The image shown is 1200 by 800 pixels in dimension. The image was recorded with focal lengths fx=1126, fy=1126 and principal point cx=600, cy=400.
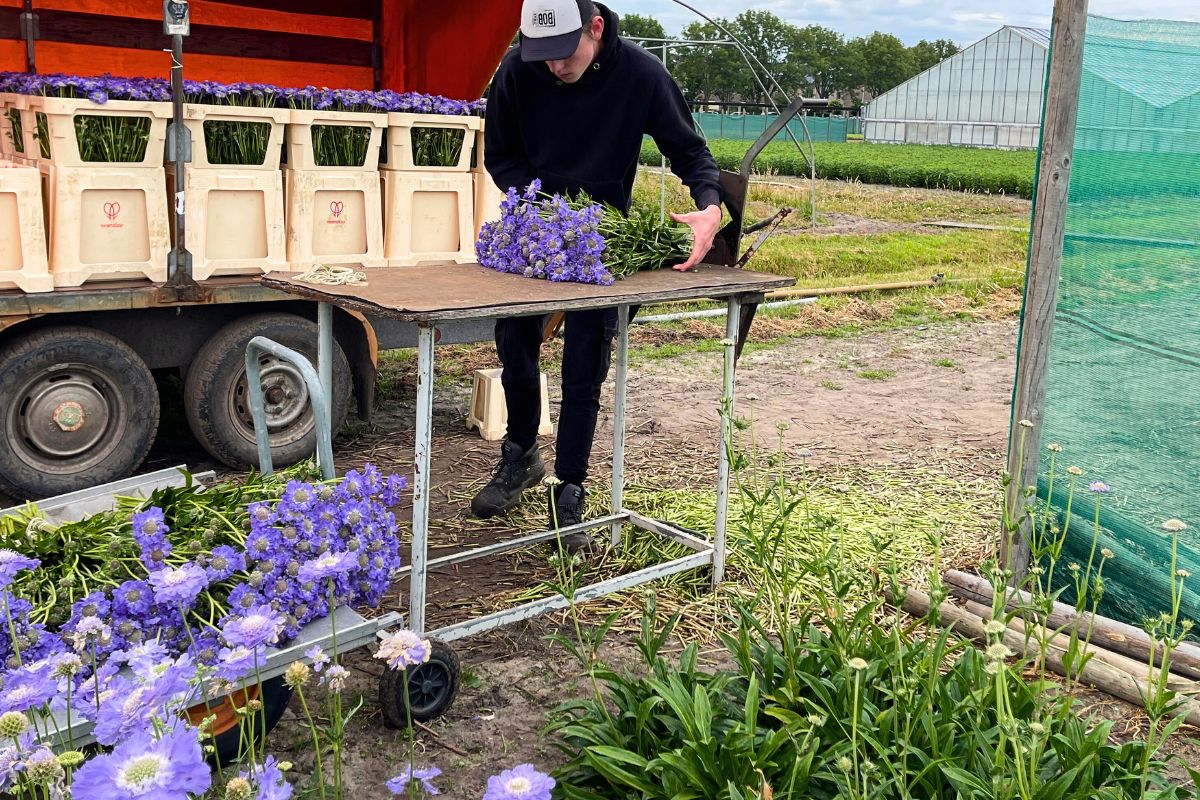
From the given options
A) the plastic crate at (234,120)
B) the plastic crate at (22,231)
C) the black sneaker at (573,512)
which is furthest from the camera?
the plastic crate at (234,120)

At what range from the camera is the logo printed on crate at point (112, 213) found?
195 inches

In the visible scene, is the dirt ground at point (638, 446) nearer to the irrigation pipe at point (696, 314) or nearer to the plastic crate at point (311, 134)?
the irrigation pipe at point (696, 314)

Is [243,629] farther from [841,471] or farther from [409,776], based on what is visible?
[841,471]

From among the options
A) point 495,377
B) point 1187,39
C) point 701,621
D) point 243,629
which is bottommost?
point 701,621

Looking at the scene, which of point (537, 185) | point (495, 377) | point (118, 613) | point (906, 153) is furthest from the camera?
point (906, 153)

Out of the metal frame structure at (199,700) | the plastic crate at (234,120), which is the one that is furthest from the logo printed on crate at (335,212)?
the metal frame structure at (199,700)

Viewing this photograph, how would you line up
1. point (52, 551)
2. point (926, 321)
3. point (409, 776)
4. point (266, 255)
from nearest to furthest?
point (409, 776)
point (52, 551)
point (266, 255)
point (926, 321)

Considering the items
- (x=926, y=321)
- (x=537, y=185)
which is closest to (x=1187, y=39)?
(x=537, y=185)

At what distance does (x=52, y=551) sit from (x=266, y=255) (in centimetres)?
292

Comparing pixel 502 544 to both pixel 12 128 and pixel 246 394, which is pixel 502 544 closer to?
pixel 246 394

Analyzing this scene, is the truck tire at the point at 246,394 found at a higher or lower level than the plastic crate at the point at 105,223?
lower

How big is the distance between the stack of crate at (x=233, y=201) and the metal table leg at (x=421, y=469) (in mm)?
2388

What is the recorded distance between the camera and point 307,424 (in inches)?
224

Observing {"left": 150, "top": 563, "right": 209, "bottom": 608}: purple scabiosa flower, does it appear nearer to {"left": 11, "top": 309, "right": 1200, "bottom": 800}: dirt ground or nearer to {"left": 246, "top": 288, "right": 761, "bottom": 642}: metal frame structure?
{"left": 246, "top": 288, "right": 761, "bottom": 642}: metal frame structure
